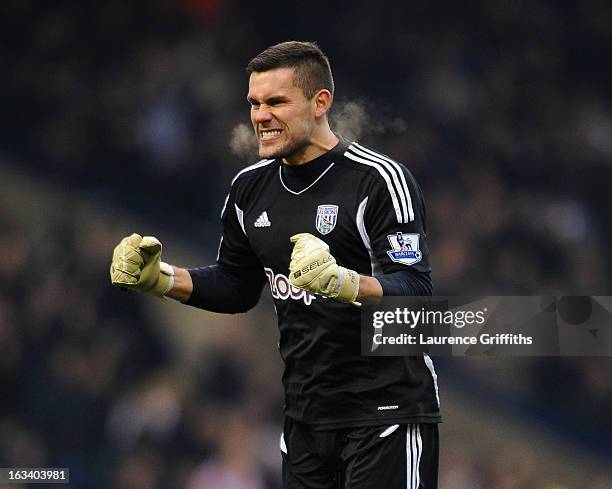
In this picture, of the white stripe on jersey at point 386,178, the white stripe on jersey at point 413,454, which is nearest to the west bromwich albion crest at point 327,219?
the white stripe on jersey at point 386,178

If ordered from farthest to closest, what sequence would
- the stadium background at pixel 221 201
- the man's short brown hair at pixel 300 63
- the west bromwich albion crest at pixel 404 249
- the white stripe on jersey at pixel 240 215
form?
the stadium background at pixel 221 201
the white stripe on jersey at pixel 240 215
the man's short brown hair at pixel 300 63
the west bromwich albion crest at pixel 404 249

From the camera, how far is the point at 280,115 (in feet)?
10.7

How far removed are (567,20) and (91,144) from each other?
295cm

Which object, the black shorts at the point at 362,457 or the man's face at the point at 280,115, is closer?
the black shorts at the point at 362,457

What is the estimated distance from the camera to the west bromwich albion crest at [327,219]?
317cm

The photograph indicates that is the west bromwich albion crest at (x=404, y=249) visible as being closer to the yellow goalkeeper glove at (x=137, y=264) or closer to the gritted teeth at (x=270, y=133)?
the gritted teeth at (x=270, y=133)

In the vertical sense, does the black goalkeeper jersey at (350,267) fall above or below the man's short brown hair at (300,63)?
below

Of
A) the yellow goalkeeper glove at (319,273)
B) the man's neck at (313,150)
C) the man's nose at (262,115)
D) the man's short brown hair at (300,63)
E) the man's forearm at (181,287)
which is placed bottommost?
the yellow goalkeeper glove at (319,273)

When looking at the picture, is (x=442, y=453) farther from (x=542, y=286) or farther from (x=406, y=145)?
(x=406, y=145)

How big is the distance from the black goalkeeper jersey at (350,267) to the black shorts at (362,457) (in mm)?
44

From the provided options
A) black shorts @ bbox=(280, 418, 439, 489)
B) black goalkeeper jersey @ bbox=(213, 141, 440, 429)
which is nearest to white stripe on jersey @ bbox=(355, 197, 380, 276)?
black goalkeeper jersey @ bbox=(213, 141, 440, 429)

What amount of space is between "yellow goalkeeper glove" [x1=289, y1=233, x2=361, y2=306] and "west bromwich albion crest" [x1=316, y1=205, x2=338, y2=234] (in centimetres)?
25

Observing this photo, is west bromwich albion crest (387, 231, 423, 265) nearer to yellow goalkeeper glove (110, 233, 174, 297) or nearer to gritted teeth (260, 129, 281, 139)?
gritted teeth (260, 129, 281, 139)
